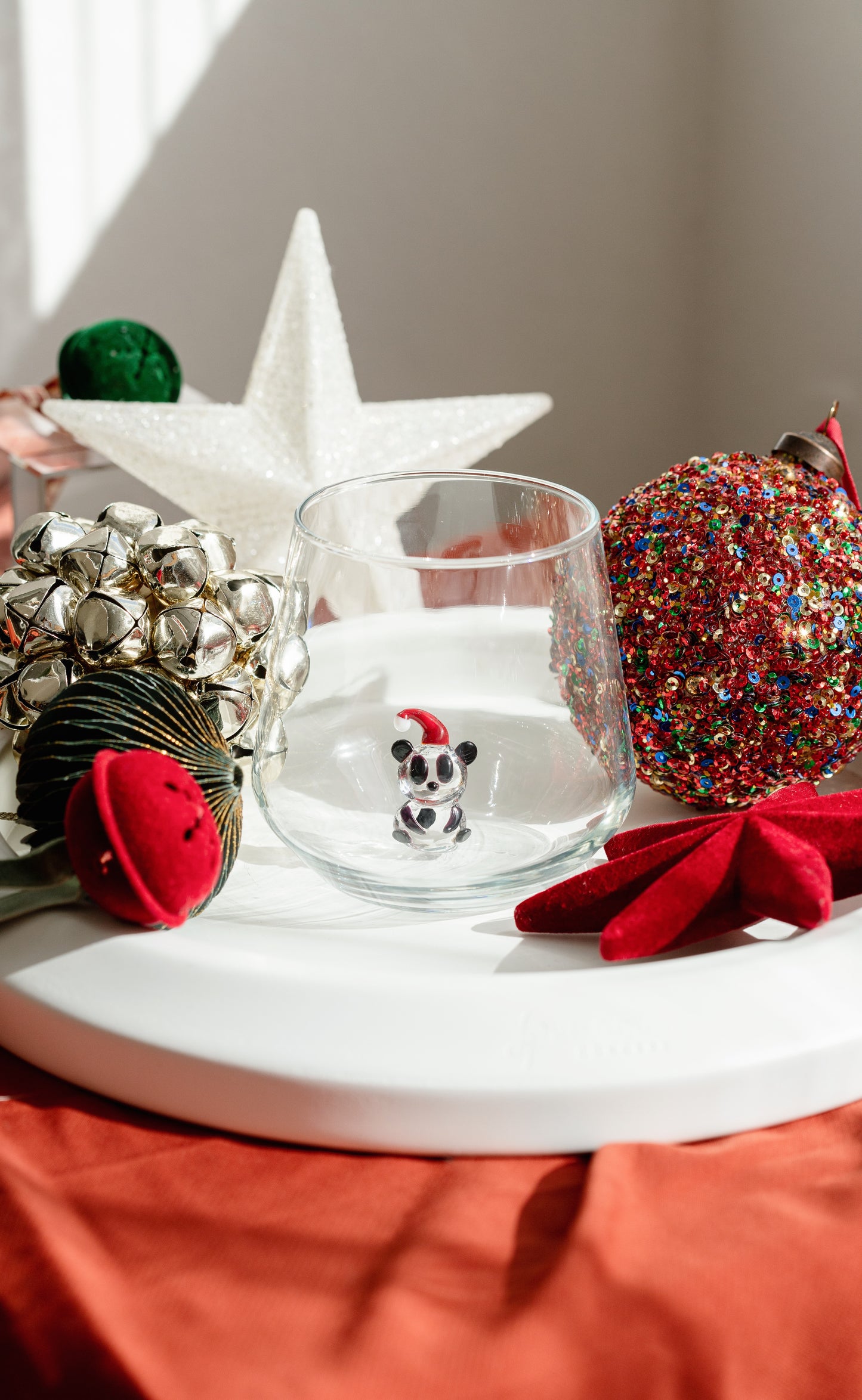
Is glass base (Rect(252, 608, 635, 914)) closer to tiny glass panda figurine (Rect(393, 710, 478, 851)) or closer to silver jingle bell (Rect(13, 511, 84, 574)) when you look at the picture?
tiny glass panda figurine (Rect(393, 710, 478, 851))

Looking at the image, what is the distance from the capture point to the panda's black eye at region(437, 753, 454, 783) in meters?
0.39

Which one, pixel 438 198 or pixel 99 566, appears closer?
pixel 99 566

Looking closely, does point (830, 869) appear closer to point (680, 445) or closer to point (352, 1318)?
point (352, 1318)

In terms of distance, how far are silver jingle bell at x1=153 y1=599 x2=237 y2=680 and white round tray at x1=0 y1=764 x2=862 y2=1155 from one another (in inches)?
3.9

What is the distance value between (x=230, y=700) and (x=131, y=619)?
0.04 metres

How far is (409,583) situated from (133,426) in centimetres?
34

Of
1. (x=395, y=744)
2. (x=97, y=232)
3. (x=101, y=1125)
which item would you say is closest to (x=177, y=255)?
(x=97, y=232)

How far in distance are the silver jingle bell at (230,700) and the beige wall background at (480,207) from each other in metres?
0.91

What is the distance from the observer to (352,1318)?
0.80 ft

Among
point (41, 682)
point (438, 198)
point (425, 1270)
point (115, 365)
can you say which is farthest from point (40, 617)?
point (438, 198)

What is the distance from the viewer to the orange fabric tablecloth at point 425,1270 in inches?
9.3

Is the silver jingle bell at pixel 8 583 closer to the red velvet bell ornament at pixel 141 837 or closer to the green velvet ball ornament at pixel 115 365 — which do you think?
the red velvet bell ornament at pixel 141 837

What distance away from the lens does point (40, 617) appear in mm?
403

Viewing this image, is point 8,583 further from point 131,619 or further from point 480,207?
point 480,207
